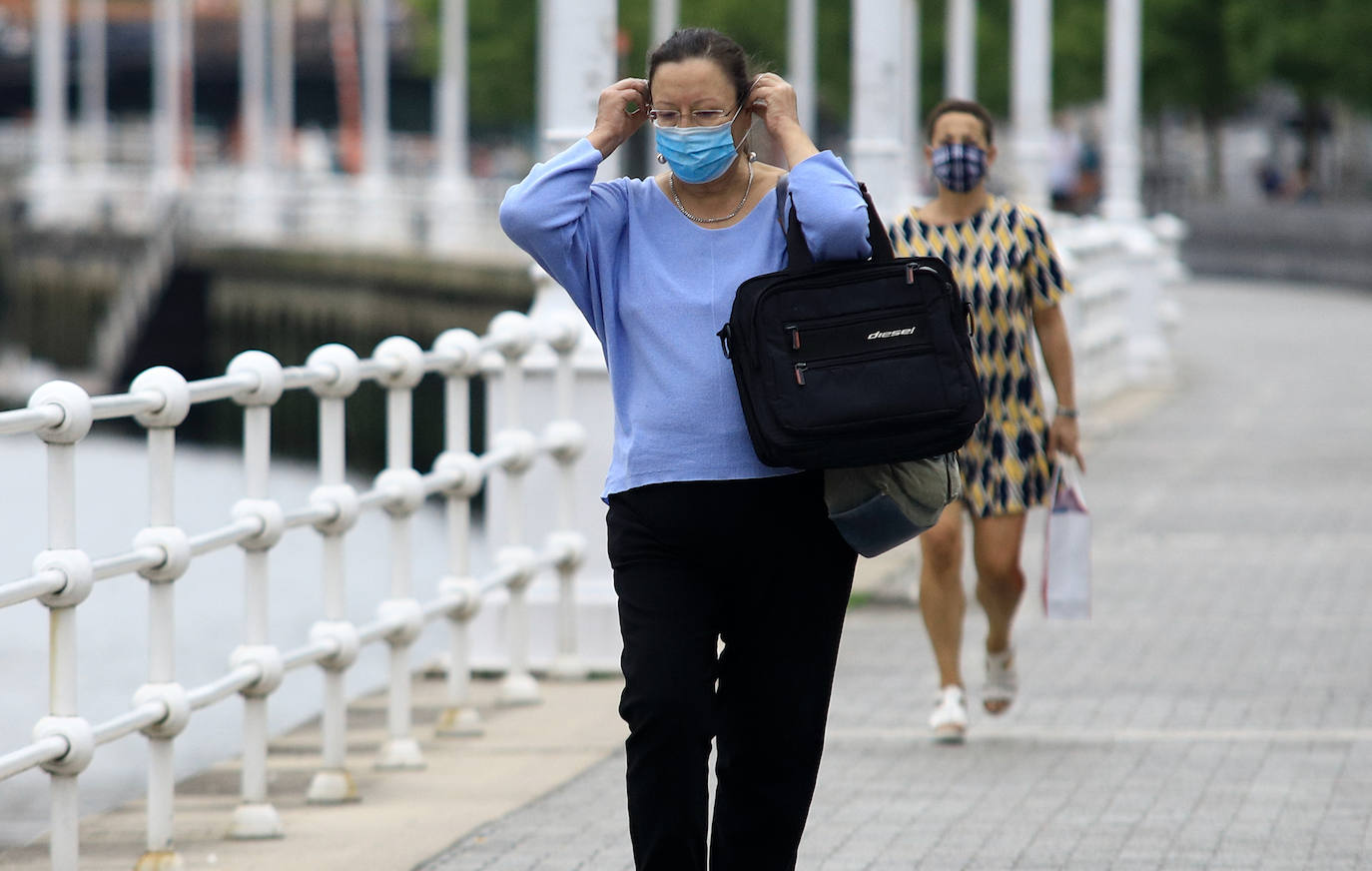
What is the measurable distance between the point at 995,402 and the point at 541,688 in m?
2.11

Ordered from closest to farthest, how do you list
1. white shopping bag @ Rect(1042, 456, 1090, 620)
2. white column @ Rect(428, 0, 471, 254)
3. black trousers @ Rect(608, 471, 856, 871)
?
black trousers @ Rect(608, 471, 856, 871) < white shopping bag @ Rect(1042, 456, 1090, 620) < white column @ Rect(428, 0, 471, 254)

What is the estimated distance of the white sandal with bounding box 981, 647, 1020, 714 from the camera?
7.07m

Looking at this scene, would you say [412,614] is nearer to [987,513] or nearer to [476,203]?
[987,513]

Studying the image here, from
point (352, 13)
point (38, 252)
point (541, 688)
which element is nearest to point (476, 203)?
point (38, 252)

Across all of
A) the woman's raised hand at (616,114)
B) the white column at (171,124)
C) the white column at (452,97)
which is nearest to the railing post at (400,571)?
the woman's raised hand at (616,114)

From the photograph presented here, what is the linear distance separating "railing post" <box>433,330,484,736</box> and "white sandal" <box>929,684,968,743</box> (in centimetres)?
141

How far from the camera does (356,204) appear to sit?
133 ft

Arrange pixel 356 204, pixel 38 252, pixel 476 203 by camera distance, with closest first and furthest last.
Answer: pixel 476 203 → pixel 356 204 → pixel 38 252

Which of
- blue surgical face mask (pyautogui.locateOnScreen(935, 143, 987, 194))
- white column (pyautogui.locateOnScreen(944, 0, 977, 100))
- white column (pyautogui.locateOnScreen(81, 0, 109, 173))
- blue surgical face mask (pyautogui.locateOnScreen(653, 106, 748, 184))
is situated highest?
white column (pyautogui.locateOnScreen(81, 0, 109, 173))

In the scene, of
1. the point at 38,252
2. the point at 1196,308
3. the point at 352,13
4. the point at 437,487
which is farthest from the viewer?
the point at 352,13

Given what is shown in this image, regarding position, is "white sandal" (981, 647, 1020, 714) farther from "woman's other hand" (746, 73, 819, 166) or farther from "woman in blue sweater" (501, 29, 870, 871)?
"woman's other hand" (746, 73, 819, 166)

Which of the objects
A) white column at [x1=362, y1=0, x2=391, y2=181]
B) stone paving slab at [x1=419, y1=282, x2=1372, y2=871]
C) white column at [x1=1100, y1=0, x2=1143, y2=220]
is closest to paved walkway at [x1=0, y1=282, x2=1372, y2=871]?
stone paving slab at [x1=419, y1=282, x2=1372, y2=871]

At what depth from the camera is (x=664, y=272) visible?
4109 millimetres

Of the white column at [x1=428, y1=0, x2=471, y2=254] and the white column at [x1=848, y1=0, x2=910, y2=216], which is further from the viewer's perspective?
the white column at [x1=428, y1=0, x2=471, y2=254]
